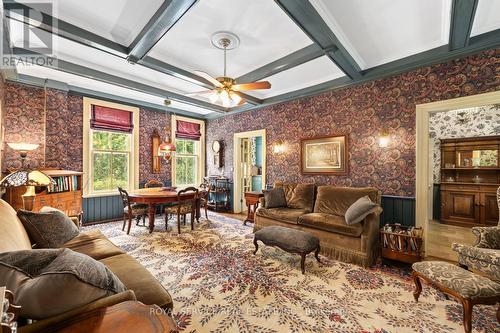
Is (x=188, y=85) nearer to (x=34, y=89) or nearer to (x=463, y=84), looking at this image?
(x=34, y=89)

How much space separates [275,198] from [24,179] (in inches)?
141

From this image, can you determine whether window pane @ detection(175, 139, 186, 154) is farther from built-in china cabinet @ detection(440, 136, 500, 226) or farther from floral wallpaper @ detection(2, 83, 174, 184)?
built-in china cabinet @ detection(440, 136, 500, 226)

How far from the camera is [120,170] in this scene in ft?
17.4

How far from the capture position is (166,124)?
5.99 m

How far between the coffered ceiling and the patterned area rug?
2881mm

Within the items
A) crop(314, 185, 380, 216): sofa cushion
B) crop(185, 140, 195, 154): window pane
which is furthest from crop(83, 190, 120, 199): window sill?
crop(314, 185, 380, 216): sofa cushion

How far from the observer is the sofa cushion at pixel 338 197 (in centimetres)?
352

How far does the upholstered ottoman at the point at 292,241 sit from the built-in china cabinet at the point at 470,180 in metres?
4.35

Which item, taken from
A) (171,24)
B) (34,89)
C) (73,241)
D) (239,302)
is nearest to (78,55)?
(34,89)

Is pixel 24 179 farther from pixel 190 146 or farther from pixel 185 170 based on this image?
pixel 190 146

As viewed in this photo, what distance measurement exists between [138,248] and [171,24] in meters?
3.16

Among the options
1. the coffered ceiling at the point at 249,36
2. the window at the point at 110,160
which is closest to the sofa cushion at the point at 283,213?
the coffered ceiling at the point at 249,36

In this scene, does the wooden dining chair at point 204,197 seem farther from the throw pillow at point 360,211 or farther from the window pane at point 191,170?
the throw pillow at point 360,211

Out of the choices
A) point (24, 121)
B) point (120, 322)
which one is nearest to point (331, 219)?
point (120, 322)
